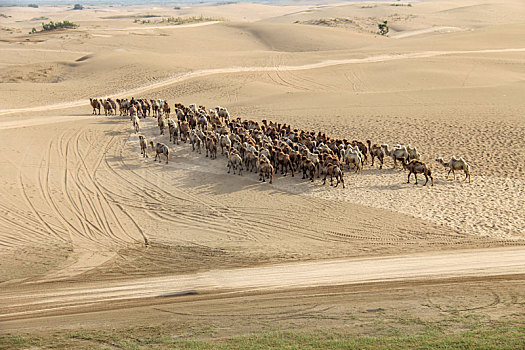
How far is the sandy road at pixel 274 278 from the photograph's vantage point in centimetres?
1220

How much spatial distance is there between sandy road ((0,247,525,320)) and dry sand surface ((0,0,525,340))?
2.2 inches

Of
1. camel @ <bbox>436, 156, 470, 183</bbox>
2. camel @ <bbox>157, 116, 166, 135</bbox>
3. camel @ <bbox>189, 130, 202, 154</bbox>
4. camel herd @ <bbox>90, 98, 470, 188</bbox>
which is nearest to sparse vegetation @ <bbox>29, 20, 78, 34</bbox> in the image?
camel @ <bbox>157, 116, 166, 135</bbox>

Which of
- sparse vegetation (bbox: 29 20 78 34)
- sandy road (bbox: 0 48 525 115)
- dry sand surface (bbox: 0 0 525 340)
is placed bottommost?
dry sand surface (bbox: 0 0 525 340)

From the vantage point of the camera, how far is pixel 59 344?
1018 cm

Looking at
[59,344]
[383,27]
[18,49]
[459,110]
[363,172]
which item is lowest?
[59,344]

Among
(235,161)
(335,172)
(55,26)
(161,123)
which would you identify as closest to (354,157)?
(335,172)

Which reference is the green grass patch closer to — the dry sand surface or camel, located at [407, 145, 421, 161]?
the dry sand surface

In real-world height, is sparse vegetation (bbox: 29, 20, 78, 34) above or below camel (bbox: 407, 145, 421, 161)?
above

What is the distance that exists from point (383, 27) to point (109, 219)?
2898 inches

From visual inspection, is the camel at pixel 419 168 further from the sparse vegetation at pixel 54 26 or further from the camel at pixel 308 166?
the sparse vegetation at pixel 54 26

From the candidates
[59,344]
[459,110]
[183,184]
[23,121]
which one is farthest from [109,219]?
[459,110]

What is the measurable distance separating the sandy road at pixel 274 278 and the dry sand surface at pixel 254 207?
6 centimetres

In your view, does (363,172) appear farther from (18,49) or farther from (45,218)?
(18,49)

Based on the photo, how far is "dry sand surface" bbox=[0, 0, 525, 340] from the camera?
12.5 m
